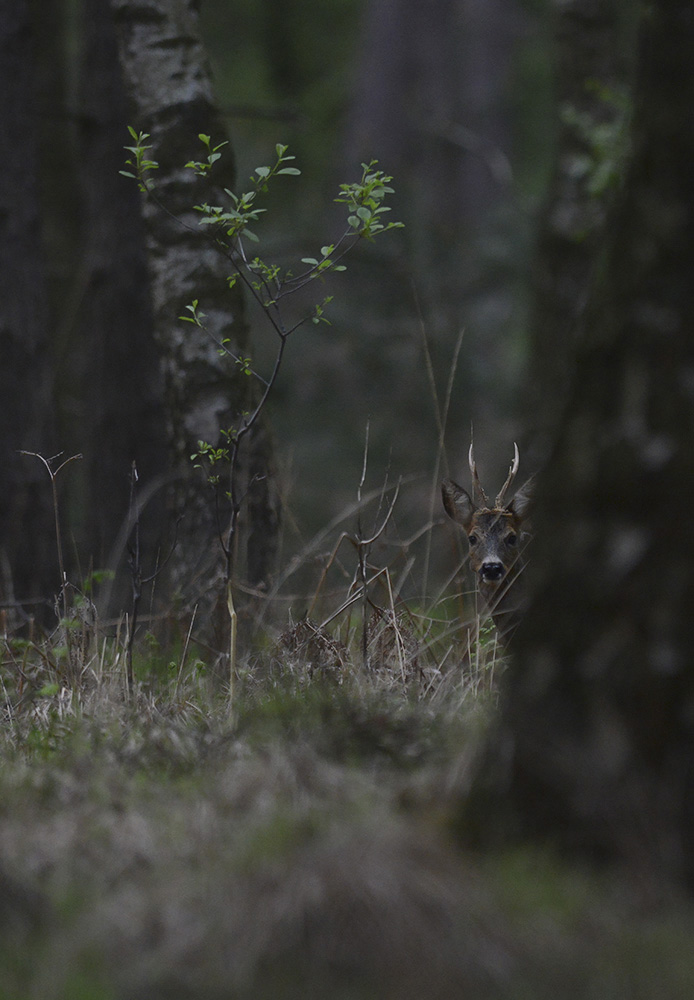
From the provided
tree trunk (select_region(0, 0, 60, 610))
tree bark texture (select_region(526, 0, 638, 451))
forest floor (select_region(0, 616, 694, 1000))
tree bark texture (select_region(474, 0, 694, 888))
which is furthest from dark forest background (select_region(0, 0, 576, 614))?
tree bark texture (select_region(474, 0, 694, 888))

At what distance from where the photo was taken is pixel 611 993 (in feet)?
7.54

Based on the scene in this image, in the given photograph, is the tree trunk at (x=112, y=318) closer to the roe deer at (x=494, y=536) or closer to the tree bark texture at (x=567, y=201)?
the tree bark texture at (x=567, y=201)

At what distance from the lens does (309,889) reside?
254 cm

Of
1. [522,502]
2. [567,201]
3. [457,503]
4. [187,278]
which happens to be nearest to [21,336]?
[187,278]

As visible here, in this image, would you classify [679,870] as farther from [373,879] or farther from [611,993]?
[373,879]

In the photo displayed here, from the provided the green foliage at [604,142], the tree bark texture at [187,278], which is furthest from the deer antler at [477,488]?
the green foliage at [604,142]

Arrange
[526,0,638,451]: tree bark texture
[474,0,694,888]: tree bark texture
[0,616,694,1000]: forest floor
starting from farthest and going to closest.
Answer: [526,0,638,451]: tree bark texture < [474,0,694,888]: tree bark texture < [0,616,694,1000]: forest floor

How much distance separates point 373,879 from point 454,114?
21.1 m

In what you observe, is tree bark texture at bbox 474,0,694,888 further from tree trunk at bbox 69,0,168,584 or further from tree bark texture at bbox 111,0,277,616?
tree trunk at bbox 69,0,168,584

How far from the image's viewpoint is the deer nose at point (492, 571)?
5.32 m

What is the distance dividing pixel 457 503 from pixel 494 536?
0.71 feet

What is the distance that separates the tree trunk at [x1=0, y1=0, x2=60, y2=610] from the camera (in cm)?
764

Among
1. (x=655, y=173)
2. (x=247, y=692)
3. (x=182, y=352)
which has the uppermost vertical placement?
(x=655, y=173)

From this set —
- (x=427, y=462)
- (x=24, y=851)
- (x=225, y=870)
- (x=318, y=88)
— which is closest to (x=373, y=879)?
(x=225, y=870)
